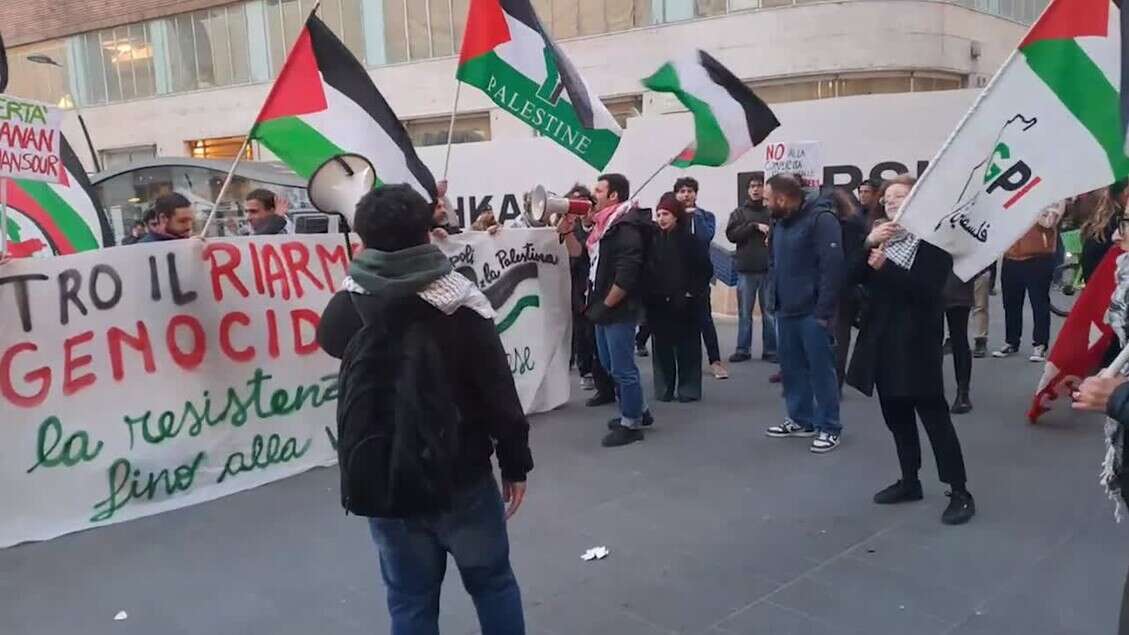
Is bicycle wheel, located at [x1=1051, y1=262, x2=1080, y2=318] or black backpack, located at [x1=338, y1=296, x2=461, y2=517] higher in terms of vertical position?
black backpack, located at [x1=338, y1=296, x2=461, y2=517]

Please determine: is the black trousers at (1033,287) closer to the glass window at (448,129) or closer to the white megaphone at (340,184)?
the white megaphone at (340,184)

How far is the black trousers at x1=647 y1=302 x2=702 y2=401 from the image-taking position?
7500 mm

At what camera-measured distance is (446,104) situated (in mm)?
25062

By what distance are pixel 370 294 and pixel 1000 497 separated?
3.83 m

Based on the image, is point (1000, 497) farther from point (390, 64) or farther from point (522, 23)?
point (390, 64)

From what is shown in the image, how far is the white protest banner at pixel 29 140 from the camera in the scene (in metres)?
4.75

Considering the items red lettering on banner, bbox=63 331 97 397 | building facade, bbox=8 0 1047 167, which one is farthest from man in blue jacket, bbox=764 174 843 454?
building facade, bbox=8 0 1047 167

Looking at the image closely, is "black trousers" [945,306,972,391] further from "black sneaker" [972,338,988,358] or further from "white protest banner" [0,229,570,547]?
"white protest banner" [0,229,570,547]

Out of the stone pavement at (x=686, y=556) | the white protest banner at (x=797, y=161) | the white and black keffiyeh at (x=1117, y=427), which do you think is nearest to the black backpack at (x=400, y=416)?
the stone pavement at (x=686, y=556)

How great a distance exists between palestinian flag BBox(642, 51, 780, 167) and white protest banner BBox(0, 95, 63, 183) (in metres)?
3.76

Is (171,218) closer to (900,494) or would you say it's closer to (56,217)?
(56,217)

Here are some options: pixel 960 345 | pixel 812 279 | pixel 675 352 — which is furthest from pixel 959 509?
pixel 675 352

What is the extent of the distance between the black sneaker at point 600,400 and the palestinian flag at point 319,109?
259 centimetres

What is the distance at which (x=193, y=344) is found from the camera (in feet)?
17.5
